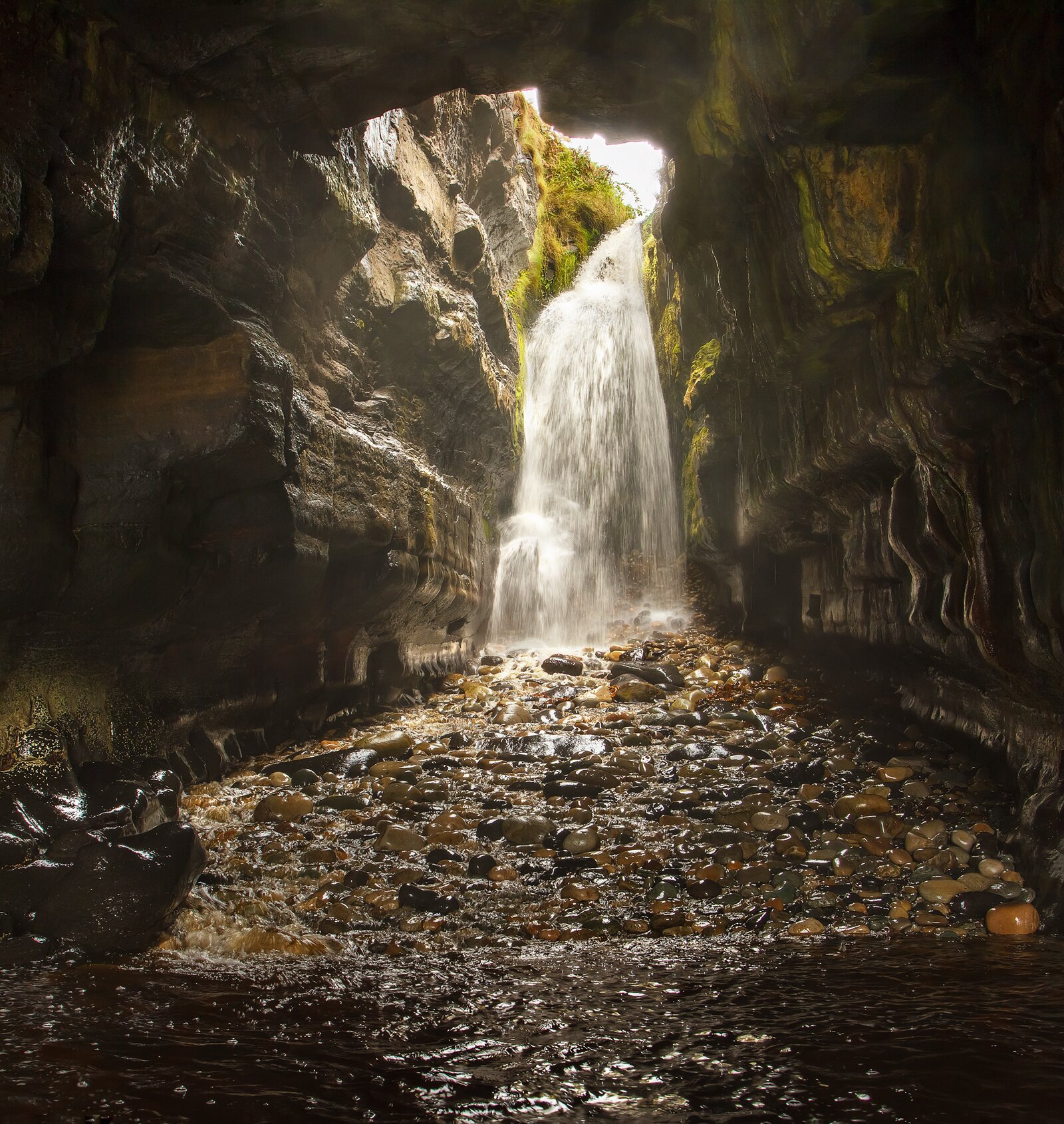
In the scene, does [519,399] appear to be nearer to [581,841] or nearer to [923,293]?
[923,293]

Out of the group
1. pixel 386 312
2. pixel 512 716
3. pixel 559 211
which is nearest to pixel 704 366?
pixel 386 312

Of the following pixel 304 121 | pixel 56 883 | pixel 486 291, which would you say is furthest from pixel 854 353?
pixel 486 291

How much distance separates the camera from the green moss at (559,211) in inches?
736

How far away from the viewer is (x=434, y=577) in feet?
32.1

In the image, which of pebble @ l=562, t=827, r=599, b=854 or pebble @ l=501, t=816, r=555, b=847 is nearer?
pebble @ l=562, t=827, r=599, b=854

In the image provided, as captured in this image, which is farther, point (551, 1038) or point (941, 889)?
point (941, 889)

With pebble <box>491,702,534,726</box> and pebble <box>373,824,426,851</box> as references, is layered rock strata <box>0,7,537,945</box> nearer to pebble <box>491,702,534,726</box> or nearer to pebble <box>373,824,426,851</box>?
pebble <box>373,824,426,851</box>

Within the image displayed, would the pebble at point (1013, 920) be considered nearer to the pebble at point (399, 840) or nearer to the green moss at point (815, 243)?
the pebble at point (399, 840)

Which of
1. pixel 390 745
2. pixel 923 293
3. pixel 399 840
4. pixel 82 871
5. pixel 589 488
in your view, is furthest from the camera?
pixel 589 488

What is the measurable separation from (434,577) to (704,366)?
5219 millimetres

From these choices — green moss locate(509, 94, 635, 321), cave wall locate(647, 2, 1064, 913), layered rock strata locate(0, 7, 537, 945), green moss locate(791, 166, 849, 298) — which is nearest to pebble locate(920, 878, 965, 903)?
cave wall locate(647, 2, 1064, 913)

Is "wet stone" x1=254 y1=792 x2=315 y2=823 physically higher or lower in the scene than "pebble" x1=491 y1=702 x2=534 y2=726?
lower

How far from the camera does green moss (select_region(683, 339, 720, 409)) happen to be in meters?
10.7

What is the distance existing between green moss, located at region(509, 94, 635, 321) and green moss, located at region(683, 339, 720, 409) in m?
6.86
